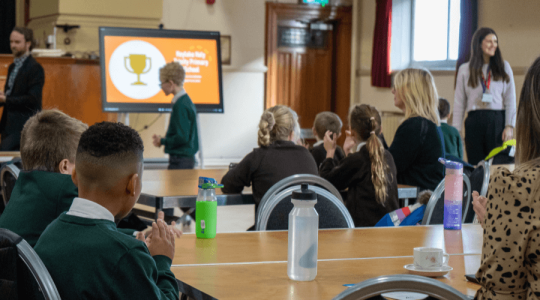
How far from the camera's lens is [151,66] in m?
6.51

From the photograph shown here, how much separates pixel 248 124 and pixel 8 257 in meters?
7.30

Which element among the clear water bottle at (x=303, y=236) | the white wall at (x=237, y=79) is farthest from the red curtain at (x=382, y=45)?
the clear water bottle at (x=303, y=236)

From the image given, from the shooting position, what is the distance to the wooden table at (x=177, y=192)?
2.80 m

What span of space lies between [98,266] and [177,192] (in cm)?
178

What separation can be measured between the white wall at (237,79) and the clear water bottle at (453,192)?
6154mm

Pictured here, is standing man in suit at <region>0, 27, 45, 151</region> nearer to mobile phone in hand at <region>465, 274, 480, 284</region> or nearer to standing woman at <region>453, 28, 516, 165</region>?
standing woman at <region>453, 28, 516, 165</region>

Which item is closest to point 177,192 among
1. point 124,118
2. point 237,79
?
point 124,118

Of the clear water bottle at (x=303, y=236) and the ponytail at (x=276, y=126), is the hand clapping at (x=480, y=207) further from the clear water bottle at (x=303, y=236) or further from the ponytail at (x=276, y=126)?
the ponytail at (x=276, y=126)

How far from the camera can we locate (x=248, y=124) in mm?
8352

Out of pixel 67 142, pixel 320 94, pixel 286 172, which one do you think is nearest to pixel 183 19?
pixel 320 94

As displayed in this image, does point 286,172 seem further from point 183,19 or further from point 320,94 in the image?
point 320,94

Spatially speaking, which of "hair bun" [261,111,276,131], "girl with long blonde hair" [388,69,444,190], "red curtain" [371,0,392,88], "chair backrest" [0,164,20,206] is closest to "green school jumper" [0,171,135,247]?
"chair backrest" [0,164,20,206]

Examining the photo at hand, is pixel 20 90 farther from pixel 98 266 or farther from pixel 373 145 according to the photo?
pixel 98 266

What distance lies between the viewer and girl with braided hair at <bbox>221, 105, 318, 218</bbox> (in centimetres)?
296
